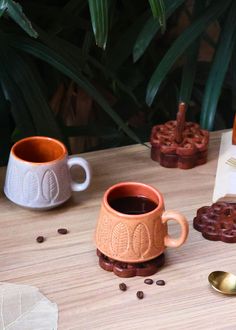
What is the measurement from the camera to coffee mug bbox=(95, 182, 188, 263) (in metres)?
0.83

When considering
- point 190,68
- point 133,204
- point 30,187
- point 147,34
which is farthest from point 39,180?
point 190,68

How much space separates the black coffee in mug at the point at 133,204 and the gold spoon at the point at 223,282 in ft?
0.40

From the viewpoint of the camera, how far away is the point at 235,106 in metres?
1.70

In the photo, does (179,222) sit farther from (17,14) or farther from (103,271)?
(17,14)

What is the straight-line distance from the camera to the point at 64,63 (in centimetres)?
113

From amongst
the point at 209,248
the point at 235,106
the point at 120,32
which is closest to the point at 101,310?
the point at 209,248

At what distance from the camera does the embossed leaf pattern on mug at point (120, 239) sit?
0.83m

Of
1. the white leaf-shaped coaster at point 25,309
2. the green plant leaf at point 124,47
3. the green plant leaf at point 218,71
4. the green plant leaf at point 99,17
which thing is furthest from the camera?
the green plant leaf at point 124,47

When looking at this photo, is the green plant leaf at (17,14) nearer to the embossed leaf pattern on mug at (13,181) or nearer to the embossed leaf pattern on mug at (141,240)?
the embossed leaf pattern on mug at (13,181)

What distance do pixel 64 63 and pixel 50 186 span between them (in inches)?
10.9

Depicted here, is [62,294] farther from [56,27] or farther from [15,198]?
[56,27]

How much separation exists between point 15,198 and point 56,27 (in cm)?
50

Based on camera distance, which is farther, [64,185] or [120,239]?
[64,185]

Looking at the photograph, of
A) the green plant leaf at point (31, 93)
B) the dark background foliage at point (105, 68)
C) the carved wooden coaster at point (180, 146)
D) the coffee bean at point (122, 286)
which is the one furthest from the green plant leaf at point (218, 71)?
the coffee bean at point (122, 286)
